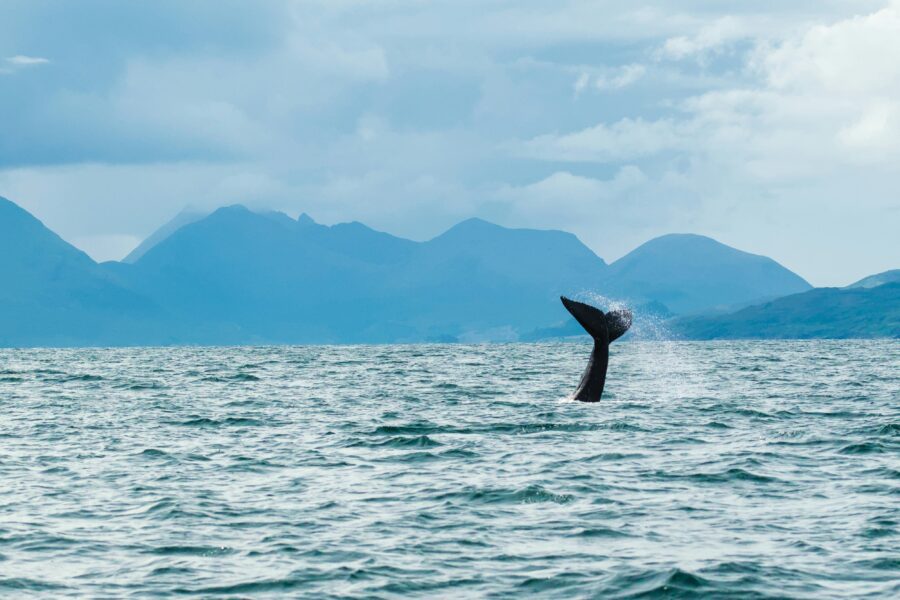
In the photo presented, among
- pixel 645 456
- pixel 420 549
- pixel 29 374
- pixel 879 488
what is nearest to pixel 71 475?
pixel 420 549

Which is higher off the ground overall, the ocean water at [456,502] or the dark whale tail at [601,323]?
the dark whale tail at [601,323]

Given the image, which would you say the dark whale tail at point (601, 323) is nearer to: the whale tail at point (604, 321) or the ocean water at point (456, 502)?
the whale tail at point (604, 321)

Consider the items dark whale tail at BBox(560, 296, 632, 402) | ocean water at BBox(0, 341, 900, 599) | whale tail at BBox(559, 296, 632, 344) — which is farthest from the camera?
whale tail at BBox(559, 296, 632, 344)

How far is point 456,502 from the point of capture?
19578 millimetres

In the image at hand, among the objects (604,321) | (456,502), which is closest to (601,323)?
(604,321)

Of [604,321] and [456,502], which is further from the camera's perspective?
[604,321]

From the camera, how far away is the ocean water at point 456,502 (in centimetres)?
1465

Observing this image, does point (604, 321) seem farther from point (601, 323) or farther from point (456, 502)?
point (456, 502)

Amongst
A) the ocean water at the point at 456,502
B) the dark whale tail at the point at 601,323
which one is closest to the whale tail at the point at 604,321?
the dark whale tail at the point at 601,323

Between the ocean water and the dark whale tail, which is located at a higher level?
the dark whale tail

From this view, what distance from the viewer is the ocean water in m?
14.6

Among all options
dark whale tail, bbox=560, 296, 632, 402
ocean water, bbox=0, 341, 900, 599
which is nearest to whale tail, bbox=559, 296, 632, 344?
dark whale tail, bbox=560, 296, 632, 402

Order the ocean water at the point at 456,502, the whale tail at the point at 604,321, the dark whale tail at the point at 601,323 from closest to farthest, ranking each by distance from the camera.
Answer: the ocean water at the point at 456,502
the dark whale tail at the point at 601,323
the whale tail at the point at 604,321

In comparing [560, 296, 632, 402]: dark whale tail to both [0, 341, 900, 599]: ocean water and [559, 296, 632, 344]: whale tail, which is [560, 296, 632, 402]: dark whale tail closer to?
[559, 296, 632, 344]: whale tail
